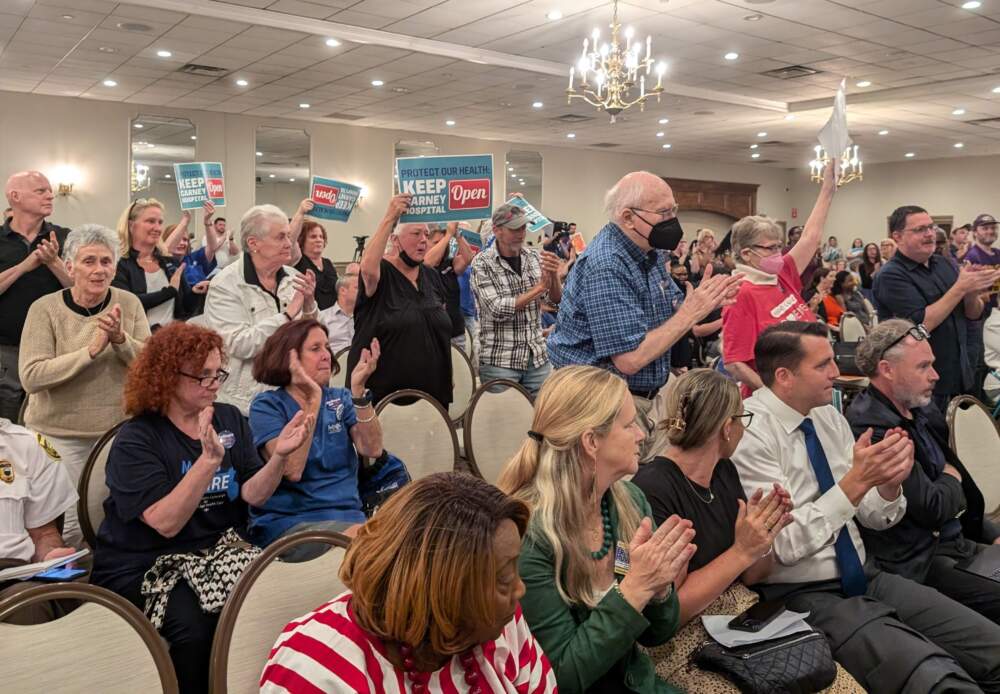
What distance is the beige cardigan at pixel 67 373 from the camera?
3.05 metres

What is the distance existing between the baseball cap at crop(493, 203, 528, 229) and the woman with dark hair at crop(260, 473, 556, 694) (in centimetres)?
312

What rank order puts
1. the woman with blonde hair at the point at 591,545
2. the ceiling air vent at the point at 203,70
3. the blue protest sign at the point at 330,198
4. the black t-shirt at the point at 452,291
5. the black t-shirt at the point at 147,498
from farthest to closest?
the ceiling air vent at the point at 203,70 < the black t-shirt at the point at 452,291 < the blue protest sign at the point at 330,198 < the black t-shirt at the point at 147,498 < the woman with blonde hair at the point at 591,545

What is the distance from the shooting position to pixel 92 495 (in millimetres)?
2525

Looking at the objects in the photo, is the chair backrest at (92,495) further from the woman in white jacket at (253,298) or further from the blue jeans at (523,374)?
the blue jeans at (523,374)

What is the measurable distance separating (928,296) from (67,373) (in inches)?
152

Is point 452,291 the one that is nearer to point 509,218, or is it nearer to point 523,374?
point 509,218

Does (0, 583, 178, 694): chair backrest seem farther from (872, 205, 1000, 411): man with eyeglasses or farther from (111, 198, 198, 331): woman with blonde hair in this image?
(872, 205, 1000, 411): man with eyeglasses

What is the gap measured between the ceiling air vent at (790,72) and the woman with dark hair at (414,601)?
10.6m

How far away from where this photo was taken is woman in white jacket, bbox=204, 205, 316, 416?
137 inches

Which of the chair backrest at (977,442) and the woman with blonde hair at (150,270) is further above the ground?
the woman with blonde hair at (150,270)

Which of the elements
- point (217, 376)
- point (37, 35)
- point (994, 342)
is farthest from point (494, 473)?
point (37, 35)

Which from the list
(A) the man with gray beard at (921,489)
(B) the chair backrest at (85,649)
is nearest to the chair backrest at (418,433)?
(A) the man with gray beard at (921,489)

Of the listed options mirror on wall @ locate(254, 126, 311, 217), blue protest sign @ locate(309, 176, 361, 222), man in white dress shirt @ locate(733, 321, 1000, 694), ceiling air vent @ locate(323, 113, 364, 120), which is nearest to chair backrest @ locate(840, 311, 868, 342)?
blue protest sign @ locate(309, 176, 361, 222)

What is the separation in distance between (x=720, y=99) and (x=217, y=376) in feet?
37.5
